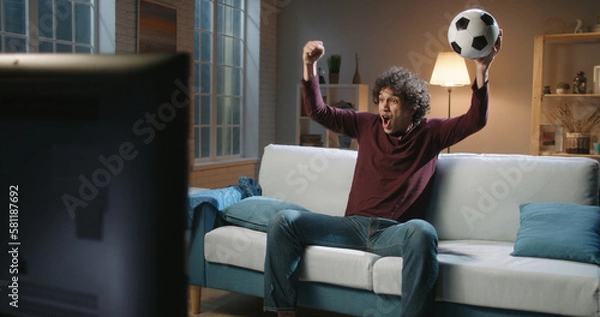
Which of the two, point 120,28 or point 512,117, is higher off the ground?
point 120,28

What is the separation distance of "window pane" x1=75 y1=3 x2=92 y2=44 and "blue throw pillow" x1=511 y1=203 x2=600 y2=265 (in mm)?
3389

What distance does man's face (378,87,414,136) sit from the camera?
2.88 metres

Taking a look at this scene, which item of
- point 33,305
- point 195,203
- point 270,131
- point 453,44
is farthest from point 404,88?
point 270,131

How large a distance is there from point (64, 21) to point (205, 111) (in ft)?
5.78

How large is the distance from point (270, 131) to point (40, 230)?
246 inches

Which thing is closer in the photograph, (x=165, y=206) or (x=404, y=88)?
(x=165, y=206)

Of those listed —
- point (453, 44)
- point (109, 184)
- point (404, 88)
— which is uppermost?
point (453, 44)

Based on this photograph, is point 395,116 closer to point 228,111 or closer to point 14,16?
point 14,16

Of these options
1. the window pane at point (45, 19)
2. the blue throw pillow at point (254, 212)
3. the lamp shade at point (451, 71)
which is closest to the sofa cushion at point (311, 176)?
the blue throw pillow at point (254, 212)

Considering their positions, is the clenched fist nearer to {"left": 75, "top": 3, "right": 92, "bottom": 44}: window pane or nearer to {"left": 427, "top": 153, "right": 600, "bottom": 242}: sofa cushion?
{"left": 427, "top": 153, "right": 600, "bottom": 242}: sofa cushion

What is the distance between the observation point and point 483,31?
2795mm

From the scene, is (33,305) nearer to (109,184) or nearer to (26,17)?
(109,184)

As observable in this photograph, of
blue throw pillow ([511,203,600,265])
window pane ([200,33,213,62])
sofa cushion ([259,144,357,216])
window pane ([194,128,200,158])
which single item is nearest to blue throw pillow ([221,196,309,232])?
sofa cushion ([259,144,357,216])

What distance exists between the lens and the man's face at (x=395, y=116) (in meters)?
2.88
